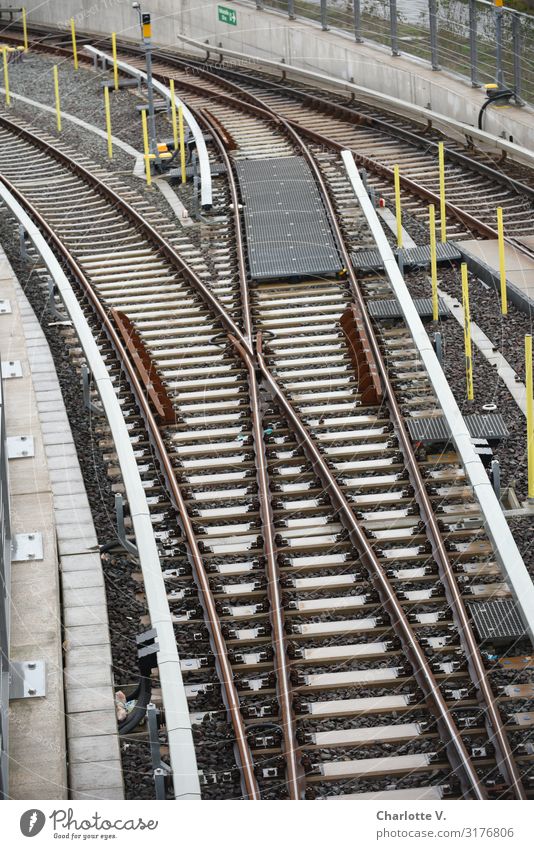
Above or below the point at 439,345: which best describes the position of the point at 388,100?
above

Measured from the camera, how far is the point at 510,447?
550 inches

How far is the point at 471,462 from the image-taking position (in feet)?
39.3

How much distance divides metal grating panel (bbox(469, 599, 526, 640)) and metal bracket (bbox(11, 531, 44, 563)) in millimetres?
3282

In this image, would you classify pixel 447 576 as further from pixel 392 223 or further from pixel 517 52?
pixel 517 52

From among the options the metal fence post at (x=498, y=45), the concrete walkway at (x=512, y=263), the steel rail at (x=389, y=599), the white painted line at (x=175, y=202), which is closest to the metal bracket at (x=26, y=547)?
the steel rail at (x=389, y=599)

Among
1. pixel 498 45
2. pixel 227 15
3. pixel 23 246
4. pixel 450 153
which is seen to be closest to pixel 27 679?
pixel 23 246

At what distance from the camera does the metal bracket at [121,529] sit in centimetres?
1230

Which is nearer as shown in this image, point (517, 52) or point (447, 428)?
point (447, 428)

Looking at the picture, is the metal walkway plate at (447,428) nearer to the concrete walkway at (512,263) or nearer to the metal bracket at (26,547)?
the concrete walkway at (512,263)

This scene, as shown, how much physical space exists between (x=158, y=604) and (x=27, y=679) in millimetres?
1017

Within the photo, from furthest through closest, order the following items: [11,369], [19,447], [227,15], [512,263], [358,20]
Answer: [227,15], [358,20], [512,263], [11,369], [19,447]

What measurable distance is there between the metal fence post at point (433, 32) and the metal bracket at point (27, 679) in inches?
736

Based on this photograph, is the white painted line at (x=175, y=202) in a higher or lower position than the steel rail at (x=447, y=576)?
higher

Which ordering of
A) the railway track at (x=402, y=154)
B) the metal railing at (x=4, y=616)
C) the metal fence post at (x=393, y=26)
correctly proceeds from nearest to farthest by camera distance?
the metal railing at (x=4, y=616) → the railway track at (x=402, y=154) → the metal fence post at (x=393, y=26)
